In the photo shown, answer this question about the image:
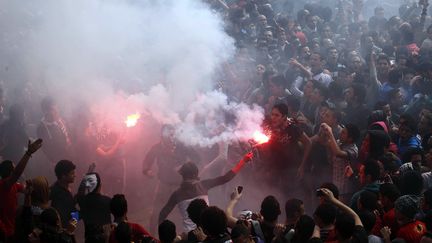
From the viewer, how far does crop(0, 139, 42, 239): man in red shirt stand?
6297mm

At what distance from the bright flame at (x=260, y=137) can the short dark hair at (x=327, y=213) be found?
9.40ft

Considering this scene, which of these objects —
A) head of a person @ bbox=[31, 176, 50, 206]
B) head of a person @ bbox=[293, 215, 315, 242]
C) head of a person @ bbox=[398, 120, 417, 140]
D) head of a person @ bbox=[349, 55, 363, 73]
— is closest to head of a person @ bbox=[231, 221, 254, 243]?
head of a person @ bbox=[293, 215, 315, 242]

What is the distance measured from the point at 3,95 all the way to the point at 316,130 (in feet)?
22.1

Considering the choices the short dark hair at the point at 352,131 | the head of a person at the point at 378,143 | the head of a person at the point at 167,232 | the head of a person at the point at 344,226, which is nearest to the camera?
the head of a person at the point at 344,226

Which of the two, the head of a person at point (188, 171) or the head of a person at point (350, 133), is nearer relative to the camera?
the head of a person at point (188, 171)

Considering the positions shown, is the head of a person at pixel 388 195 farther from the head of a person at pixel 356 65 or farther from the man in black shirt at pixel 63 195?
the head of a person at pixel 356 65

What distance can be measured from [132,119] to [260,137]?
2830 mm

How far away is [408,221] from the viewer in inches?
197

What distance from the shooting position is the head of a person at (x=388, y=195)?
5453mm

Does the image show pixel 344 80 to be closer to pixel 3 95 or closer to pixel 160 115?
pixel 160 115

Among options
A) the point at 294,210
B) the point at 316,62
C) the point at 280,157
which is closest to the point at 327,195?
the point at 294,210

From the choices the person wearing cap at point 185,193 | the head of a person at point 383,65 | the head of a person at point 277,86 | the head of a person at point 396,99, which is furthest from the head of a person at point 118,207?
the head of a person at point 383,65

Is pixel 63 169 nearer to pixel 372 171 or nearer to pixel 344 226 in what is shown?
pixel 344 226

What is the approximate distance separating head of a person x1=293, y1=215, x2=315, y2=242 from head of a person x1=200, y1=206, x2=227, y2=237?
71 cm
